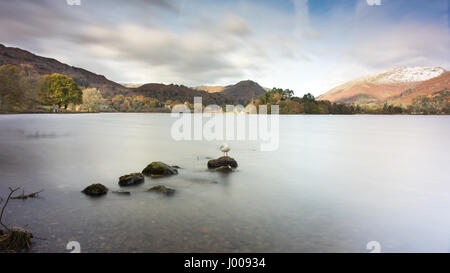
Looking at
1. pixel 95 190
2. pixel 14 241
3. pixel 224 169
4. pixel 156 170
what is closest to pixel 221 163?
pixel 224 169

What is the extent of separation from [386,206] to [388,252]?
4000 mm

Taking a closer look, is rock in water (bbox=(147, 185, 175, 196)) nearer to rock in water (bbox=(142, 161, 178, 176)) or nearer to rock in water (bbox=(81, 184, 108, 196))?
rock in water (bbox=(81, 184, 108, 196))

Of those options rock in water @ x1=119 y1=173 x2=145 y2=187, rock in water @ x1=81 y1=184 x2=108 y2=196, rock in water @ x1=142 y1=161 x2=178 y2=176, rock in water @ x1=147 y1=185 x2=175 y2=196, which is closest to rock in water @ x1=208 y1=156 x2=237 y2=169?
rock in water @ x1=142 y1=161 x2=178 y2=176

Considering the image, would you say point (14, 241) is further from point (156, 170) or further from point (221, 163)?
point (221, 163)

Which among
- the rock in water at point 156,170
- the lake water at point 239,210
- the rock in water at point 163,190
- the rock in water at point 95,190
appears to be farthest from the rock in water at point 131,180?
the rock in water at point 163,190

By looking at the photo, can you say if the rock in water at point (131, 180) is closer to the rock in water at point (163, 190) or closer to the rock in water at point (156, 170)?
the rock in water at point (156, 170)

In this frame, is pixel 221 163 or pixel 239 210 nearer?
pixel 239 210

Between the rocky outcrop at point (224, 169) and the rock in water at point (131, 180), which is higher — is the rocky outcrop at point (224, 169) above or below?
below

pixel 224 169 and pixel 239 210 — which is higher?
pixel 224 169

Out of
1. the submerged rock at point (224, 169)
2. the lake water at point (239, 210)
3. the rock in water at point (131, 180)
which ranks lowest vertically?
the lake water at point (239, 210)

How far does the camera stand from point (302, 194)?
11.0 metres
